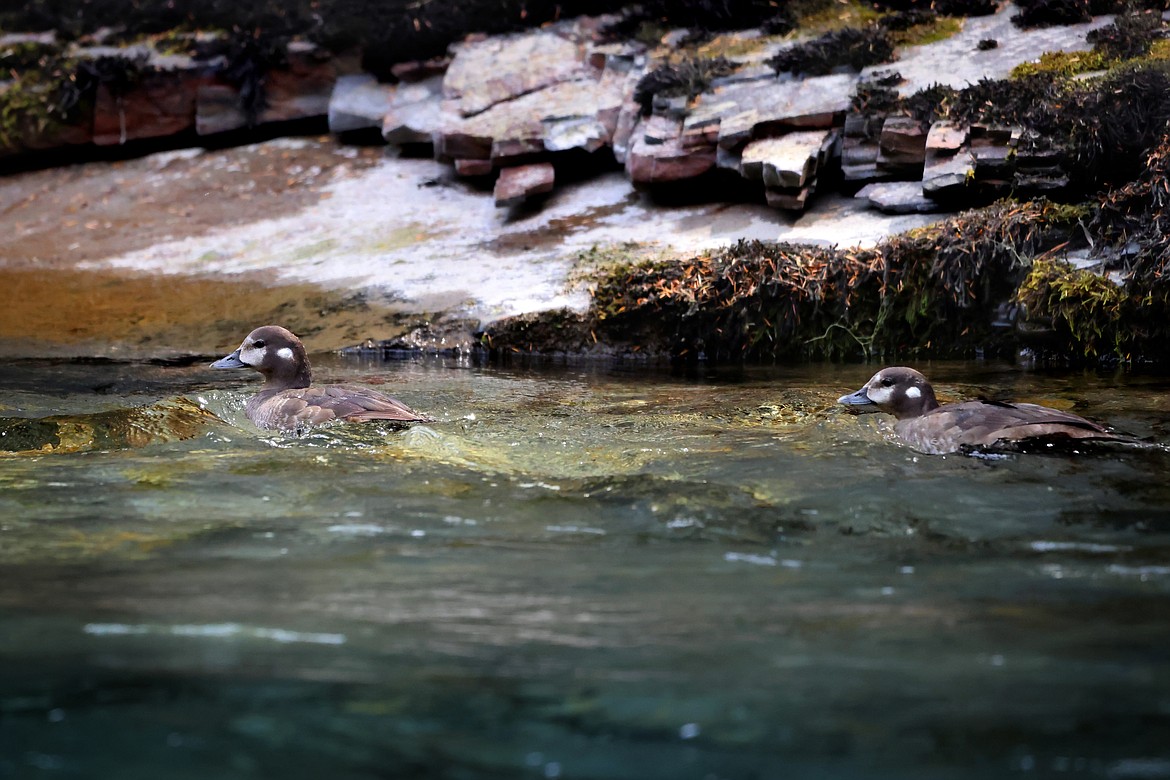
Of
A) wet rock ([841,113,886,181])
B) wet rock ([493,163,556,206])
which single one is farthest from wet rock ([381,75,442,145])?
wet rock ([841,113,886,181])

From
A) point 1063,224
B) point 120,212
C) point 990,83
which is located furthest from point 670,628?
point 120,212

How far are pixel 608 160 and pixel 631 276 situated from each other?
3.41 metres

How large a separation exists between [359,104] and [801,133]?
21.0ft

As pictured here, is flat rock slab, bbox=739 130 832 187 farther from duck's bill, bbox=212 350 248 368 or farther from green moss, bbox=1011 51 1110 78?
duck's bill, bbox=212 350 248 368

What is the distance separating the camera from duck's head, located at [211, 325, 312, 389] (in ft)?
23.5

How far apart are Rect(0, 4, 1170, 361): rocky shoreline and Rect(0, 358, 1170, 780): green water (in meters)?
3.24

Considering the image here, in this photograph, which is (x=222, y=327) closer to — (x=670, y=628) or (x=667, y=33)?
(x=667, y=33)

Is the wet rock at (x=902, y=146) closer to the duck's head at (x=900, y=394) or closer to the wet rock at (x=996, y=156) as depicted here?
the wet rock at (x=996, y=156)

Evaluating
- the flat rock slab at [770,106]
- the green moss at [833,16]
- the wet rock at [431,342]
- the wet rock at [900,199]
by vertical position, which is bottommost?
the wet rock at [431,342]

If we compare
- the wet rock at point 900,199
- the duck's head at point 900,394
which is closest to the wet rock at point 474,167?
the wet rock at point 900,199

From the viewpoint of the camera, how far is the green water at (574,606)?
266 cm

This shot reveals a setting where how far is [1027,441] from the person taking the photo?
18.1 ft

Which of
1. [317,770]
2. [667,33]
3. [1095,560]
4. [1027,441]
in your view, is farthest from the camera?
[667,33]

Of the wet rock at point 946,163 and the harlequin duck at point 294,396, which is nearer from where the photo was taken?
the harlequin duck at point 294,396
